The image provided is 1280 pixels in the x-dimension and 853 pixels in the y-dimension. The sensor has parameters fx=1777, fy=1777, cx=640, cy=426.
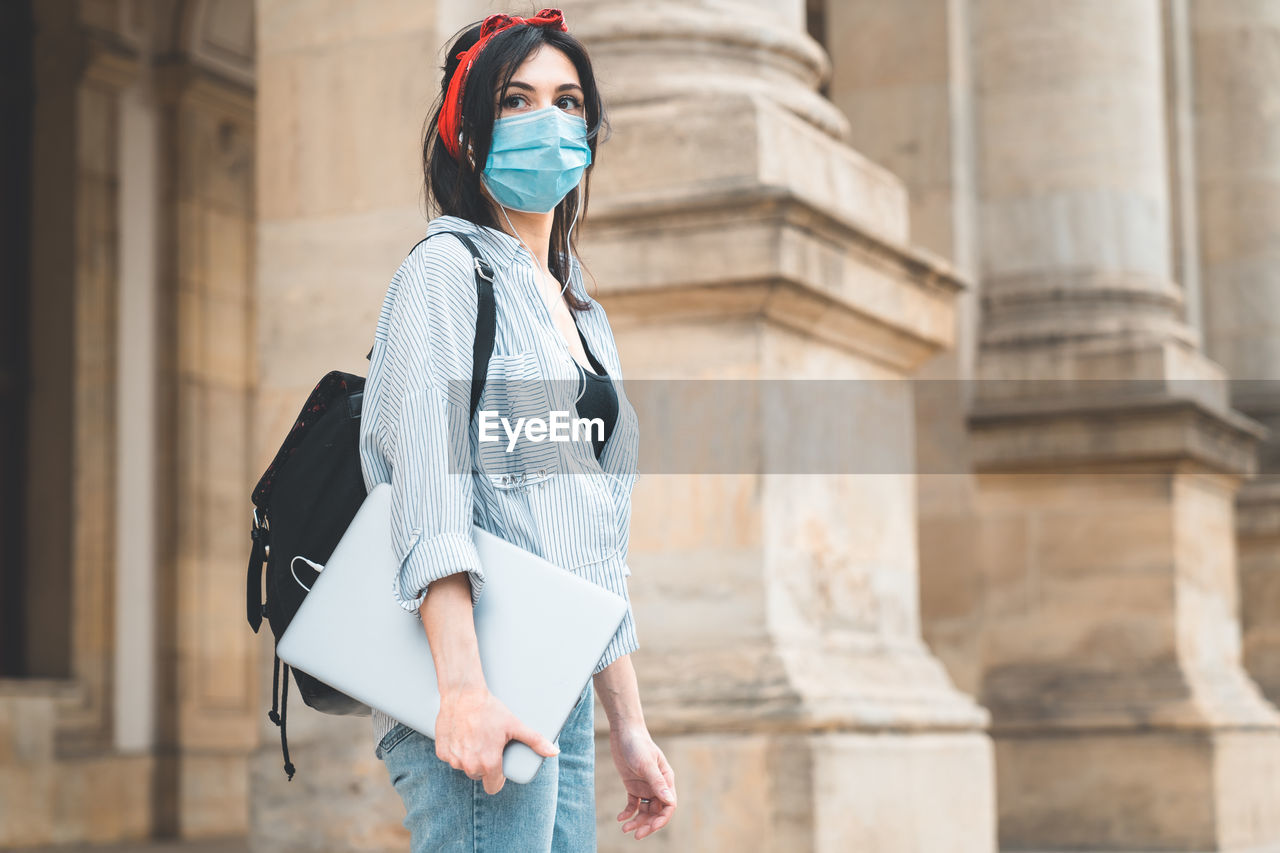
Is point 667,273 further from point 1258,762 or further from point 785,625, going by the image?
point 1258,762

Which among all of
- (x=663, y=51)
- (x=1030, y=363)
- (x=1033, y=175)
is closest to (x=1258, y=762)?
(x=1030, y=363)

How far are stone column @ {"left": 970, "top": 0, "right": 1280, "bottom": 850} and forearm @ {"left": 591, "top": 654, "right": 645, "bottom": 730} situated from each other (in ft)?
21.3

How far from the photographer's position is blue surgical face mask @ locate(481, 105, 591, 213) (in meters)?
2.77

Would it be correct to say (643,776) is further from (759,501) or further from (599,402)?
(759,501)

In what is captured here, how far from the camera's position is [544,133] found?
9.11ft

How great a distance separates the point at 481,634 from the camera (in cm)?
241

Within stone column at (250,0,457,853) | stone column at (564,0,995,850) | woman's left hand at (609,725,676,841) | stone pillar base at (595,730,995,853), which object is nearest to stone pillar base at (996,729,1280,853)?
stone column at (564,0,995,850)

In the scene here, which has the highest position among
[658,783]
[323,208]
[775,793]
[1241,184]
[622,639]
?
[1241,184]

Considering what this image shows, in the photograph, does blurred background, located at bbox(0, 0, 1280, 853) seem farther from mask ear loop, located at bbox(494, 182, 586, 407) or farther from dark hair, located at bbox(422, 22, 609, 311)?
dark hair, located at bbox(422, 22, 609, 311)

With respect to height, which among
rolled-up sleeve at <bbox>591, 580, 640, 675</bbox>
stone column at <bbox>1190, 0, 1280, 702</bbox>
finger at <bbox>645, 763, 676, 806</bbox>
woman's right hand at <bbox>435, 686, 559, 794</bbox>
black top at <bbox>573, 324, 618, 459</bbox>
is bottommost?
finger at <bbox>645, 763, 676, 806</bbox>

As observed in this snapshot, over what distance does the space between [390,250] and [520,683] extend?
3.42 meters

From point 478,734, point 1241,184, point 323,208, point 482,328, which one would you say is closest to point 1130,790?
point 323,208

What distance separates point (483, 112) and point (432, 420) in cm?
57

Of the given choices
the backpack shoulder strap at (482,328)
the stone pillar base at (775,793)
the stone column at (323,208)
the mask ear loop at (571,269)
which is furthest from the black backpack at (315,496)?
the stone column at (323,208)
